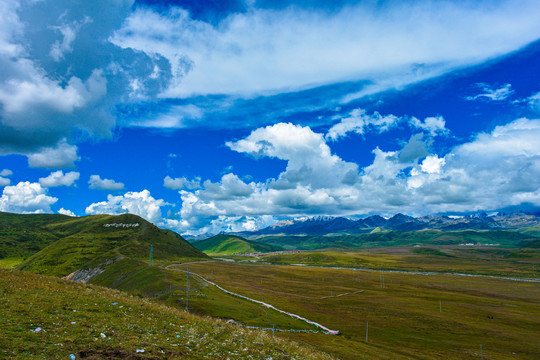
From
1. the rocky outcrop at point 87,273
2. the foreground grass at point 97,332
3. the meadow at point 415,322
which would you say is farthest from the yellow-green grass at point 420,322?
the rocky outcrop at point 87,273

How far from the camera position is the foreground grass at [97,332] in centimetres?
1689

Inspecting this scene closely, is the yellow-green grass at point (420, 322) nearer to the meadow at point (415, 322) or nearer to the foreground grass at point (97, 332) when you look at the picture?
the meadow at point (415, 322)

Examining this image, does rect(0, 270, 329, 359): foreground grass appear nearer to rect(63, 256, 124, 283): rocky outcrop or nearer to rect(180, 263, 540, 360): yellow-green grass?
rect(180, 263, 540, 360): yellow-green grass

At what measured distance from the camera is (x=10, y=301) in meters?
25.3

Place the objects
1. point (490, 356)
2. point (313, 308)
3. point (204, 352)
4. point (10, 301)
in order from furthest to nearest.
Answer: point (313, 308)
point (490, 356)
point (10, 301)
point (204, 352)

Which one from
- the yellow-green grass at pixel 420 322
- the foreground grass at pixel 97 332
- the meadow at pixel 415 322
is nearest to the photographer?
the foreground grass at pixel 97 332

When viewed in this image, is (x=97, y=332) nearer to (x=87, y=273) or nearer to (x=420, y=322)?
(x=420, y=322)

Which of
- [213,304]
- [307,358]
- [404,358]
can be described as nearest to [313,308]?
[213,304]

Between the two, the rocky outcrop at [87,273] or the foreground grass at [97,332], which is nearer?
the foreground grass at [97,332]

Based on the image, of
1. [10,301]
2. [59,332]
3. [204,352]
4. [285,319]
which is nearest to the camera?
[59,332]

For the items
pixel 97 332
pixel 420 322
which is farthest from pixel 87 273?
pixel 97 332

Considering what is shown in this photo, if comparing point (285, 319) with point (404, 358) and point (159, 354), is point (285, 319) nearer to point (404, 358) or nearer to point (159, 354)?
point (404, 358)

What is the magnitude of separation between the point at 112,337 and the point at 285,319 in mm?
71334

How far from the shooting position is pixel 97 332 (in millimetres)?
20500
